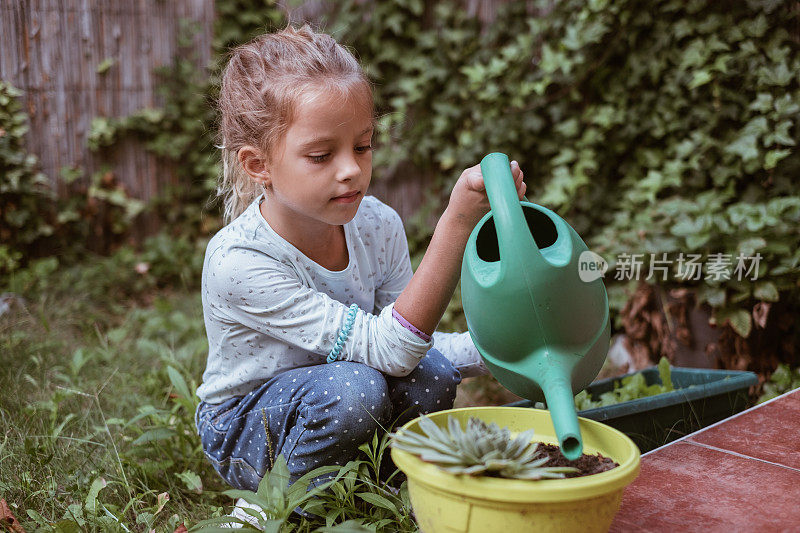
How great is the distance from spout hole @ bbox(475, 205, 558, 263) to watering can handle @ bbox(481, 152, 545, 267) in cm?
8

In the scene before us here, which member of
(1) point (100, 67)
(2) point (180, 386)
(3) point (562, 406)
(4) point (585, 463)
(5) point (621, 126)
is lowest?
(2) point (180, 386)

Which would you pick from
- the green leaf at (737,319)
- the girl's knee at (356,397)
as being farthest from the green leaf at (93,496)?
the green leaf at (737,319)

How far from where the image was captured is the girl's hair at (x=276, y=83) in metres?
1.43

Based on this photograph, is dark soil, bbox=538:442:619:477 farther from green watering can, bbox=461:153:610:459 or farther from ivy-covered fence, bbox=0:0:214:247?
ivy-covered fence, bbox=0:0:214:247

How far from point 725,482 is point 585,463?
15.5 inches

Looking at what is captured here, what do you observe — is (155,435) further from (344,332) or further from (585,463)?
(585,463)

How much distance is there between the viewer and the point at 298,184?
142cm

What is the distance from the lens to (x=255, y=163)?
1534mm

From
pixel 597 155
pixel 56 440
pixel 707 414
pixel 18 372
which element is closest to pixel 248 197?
pixel 56 440

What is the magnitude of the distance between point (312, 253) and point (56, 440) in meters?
0.83

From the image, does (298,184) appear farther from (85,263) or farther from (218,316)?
(85,263)

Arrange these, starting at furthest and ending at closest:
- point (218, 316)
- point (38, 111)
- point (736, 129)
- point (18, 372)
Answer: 1. point (38, 111)
2. point (736, 129)
3. point (18, 372)
4. point (218, 316)

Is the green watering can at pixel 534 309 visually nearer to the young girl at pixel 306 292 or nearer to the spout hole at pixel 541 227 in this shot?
the spout hole at pixel 541 227


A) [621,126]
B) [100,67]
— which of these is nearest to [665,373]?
[621,126]
